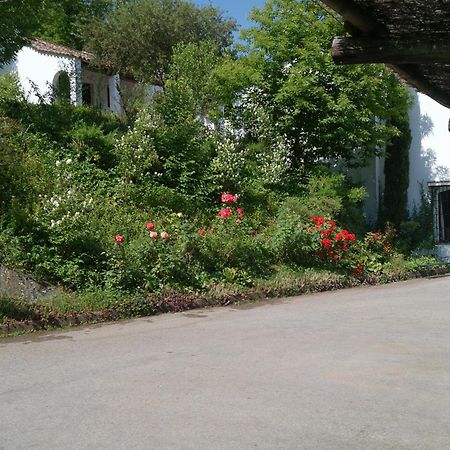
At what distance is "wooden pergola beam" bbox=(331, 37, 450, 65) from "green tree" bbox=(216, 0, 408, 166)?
523 inches

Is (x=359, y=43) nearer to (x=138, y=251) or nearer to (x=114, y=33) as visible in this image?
(x=138, y=251)

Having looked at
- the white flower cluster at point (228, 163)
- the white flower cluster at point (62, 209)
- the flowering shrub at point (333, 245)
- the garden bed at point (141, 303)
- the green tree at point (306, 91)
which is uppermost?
the green tree at point (306, 91)

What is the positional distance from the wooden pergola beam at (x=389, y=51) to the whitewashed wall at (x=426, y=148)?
17267mm

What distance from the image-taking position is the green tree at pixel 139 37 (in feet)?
84.8

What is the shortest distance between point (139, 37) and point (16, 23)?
45.4 feet

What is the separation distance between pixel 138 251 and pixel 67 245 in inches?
50.3

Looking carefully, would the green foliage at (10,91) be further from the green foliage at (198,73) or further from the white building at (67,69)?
the green foliage at (198,73)

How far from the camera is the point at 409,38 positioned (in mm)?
3182

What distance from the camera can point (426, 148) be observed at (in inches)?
785

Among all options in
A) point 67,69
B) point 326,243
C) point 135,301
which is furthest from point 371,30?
point 67,69

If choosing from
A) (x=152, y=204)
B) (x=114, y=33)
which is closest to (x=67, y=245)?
(x=152, y=204)

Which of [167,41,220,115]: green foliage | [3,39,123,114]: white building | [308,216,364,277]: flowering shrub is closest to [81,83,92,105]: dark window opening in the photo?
[3,39,123,114]: white building

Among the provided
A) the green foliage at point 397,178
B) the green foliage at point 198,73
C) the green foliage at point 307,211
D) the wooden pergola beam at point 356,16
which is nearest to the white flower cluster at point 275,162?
the green foliage at point 307,211

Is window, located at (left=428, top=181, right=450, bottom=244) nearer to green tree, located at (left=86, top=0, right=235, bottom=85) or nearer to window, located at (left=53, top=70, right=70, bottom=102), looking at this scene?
window, located at (left=53, top=70, right=70, bottom=102)
